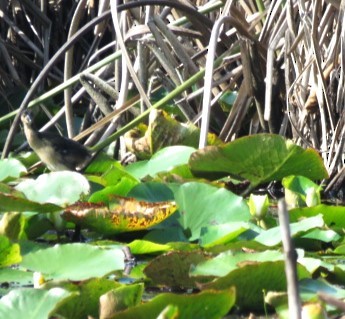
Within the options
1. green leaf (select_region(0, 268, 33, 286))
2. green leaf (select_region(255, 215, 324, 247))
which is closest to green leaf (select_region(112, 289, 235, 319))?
green leaf (select_region(0, 268, 33, 286))

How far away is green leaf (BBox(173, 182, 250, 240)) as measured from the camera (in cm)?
254

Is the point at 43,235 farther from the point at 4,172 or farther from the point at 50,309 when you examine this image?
the point at 50,309

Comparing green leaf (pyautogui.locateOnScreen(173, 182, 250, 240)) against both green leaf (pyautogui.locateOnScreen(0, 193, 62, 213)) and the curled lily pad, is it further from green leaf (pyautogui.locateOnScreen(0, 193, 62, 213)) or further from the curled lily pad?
green leaf (pyautogui.locateOnScreen(0, 193, 62, 213))

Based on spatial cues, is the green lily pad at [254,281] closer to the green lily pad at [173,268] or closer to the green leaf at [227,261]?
the green leaf at [227,261]

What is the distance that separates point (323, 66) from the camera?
3314 millimetres

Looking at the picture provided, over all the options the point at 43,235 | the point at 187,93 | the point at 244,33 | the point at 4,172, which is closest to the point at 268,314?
the point at 43,235

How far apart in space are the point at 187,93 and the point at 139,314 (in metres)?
2.22

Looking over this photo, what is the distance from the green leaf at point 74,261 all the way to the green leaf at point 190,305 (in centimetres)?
39

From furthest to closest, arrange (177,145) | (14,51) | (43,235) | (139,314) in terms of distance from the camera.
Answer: (14,51) → (177,145) → (43,235) → (139,314)

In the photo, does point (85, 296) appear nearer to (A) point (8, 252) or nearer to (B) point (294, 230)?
(A) point (8, 252)

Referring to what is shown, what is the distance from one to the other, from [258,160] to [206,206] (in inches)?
17.2

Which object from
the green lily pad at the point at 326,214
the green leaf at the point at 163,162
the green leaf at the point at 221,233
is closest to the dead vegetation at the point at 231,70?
the green leaf at the point at 163,162

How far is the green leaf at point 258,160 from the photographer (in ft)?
9.54

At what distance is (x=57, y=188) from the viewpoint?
107 inches
